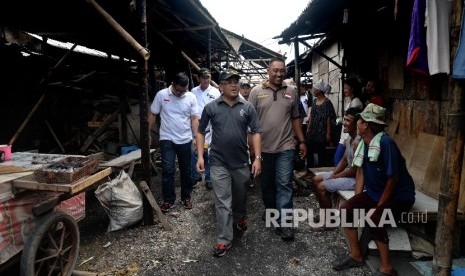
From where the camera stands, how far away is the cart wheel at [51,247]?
2836 mm

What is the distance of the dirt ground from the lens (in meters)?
3.89

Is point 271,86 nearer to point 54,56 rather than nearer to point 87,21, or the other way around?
point 87,21

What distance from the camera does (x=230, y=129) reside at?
4.36 m

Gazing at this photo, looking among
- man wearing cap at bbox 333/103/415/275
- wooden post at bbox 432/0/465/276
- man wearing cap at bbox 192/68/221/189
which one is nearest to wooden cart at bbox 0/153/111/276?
man wearing cap at bbox 333/103/415/275

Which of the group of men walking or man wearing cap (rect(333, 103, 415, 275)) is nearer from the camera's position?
man wearing cap (rect(333, 103, 415, 275))

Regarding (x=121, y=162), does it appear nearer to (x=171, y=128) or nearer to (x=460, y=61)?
(x=171, y=128)

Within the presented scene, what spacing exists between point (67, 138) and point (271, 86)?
7.62 metres

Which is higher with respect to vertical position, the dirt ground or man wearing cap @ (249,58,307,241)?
man wearing cap @ (249,58,307,241)

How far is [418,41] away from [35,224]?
159 inches

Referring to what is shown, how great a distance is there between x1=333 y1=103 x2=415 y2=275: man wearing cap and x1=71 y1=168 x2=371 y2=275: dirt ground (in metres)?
0.29

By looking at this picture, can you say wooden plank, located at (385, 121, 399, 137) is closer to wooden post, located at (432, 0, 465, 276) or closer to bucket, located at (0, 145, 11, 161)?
wooden post, located at (432, 0, 465, 276)

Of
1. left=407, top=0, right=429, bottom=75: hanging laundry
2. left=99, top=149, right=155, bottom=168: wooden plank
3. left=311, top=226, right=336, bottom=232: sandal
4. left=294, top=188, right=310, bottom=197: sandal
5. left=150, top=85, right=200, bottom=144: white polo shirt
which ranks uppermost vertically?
left=407, top=0, right=429, bottom=75: hanging laundry

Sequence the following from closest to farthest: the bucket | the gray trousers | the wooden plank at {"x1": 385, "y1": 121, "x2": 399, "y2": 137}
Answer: the bucket → the gray trousers → the wooden plank at {"x1": 385, "y1": 121, "x2": 399, "y2": 137}

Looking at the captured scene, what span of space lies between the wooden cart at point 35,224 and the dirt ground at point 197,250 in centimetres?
63
